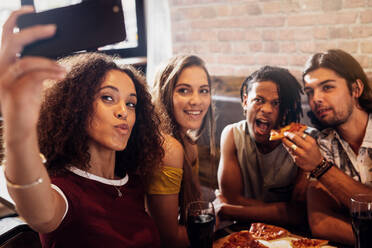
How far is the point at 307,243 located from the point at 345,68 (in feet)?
2.80

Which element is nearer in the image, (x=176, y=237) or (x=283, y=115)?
(x=176, y=237)

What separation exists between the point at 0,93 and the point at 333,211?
4.28 feet

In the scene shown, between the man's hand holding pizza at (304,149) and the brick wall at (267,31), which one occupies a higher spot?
the brick wall at (267,31)

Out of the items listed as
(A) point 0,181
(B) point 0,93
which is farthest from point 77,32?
(A) point 0,181

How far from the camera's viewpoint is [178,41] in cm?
299

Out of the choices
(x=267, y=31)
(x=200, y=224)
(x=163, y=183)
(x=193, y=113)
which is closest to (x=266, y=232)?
(x=200, y=224)

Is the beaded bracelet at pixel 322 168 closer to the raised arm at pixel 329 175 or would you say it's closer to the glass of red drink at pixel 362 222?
the raised arm at pixel 329 175

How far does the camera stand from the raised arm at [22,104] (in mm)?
677

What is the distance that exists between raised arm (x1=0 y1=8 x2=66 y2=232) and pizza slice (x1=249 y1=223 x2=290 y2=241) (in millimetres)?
784

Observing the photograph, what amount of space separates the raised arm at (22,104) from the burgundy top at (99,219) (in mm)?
290

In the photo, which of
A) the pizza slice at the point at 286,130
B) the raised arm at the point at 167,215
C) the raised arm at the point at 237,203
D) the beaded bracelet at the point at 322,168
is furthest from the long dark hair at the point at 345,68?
the raised arm at the point at 167,215

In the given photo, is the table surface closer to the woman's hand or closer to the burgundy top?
the burgundy top

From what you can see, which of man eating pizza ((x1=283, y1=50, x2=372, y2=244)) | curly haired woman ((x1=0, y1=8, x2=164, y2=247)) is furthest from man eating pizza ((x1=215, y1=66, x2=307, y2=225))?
curly haired woman ((x1=0, y1=8, x2=164, y2=247))

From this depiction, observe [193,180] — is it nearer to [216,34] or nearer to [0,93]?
[0,93]
